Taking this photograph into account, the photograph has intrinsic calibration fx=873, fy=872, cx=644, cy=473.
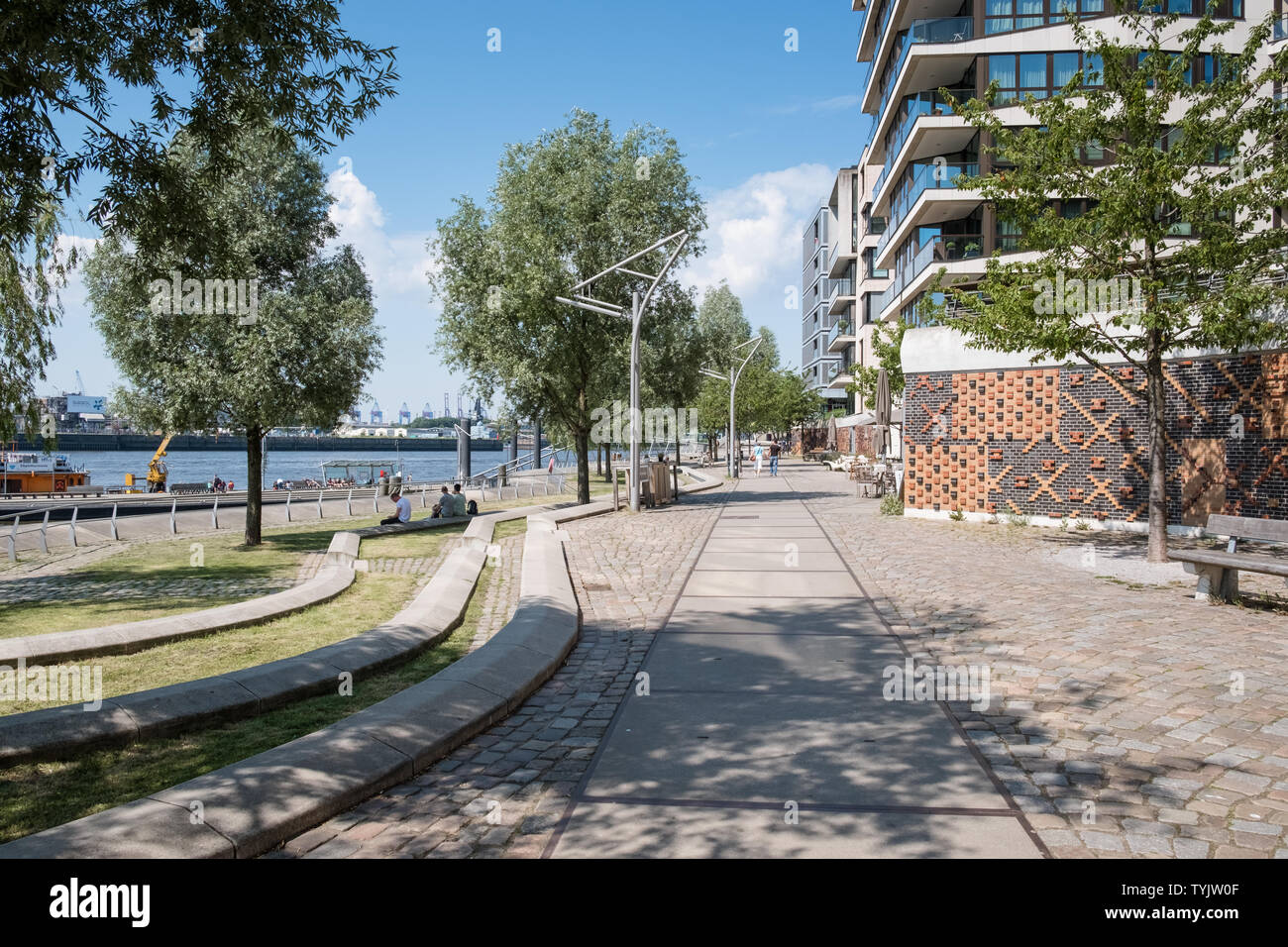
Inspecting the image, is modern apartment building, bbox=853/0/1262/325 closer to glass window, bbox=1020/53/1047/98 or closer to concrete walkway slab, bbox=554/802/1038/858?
glass window, bbox=1020/53/1047/98

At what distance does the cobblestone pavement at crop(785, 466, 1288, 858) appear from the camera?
4.16 meters

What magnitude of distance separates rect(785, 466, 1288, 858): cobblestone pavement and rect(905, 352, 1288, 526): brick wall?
4491mm

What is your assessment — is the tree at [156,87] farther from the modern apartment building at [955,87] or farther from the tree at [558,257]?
the modern apartment building at [955,87]

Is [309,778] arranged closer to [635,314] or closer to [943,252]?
[635,314]

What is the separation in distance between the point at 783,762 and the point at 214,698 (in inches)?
151

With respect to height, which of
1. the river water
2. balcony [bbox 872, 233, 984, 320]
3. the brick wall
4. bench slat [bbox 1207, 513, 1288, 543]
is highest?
balcony [bbox 872, 233, 984, 320]

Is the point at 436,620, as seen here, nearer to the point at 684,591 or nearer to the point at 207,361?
the point at 684,591

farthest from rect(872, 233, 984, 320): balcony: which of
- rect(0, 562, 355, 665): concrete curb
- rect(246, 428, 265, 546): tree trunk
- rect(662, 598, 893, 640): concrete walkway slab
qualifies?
rect(0, 562, 355, 665): concrete curb

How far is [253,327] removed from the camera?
18.1 m

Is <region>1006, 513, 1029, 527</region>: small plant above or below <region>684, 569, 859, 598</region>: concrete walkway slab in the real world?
above

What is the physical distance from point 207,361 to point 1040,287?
15978 mm

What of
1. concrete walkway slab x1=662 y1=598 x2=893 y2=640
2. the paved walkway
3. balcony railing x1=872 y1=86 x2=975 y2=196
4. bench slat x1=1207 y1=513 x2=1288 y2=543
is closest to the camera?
the paved walkway
